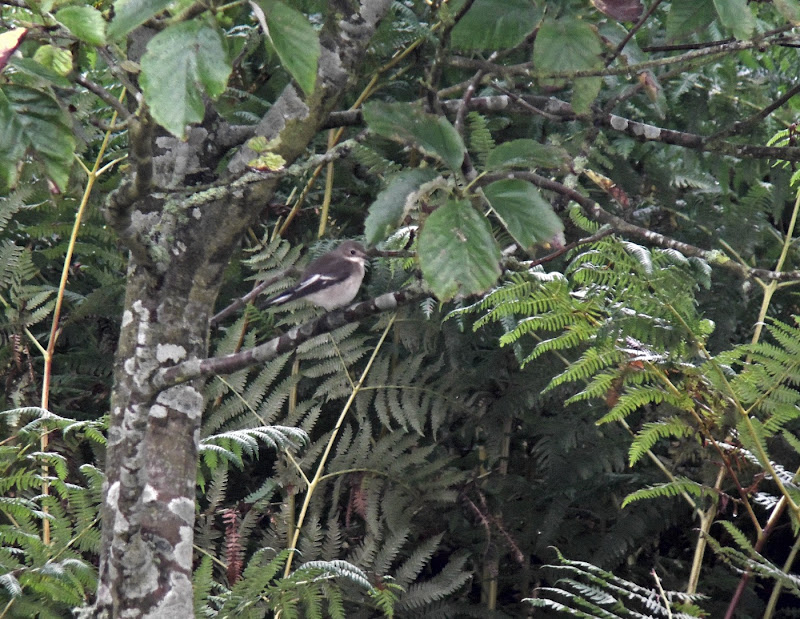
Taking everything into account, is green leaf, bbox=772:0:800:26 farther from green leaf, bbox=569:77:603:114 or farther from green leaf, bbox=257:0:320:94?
green leaf, bbox=257:0:320:94

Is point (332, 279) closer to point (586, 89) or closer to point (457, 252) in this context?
point (586, 89)

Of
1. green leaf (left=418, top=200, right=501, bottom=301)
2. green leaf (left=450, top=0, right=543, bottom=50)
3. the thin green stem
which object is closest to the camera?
green leaf (left=418, top=200, right=501, bottom=301)

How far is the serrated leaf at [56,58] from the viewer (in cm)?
151

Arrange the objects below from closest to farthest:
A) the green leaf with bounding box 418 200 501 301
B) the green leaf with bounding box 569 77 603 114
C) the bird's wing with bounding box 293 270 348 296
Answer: the green leaf with bounding box 418 200 501 301 → the green leaf with bounding box 569 77 603 114 → the bird's wing with bounding box 293 270 348 296

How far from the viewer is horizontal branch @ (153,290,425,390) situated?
155 cm

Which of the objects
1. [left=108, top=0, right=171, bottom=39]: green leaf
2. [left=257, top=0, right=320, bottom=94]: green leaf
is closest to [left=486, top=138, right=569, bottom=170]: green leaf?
[left=257, top=0, right=320, bottom=94]: green leaf

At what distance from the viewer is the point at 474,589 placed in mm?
3490

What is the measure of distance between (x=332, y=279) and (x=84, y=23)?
5.78ft

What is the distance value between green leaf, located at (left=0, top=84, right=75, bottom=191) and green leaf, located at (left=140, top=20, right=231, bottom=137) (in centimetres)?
31

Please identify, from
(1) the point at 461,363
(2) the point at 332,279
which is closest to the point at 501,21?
(2) the point at 332,279

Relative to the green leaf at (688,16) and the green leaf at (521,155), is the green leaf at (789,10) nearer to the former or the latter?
the green leaf at (688,16)

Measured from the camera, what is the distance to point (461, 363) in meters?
3.26

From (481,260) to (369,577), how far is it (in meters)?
1.71

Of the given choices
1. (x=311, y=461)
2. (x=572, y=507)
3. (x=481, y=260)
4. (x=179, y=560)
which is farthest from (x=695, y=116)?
(x=179, y=560)
